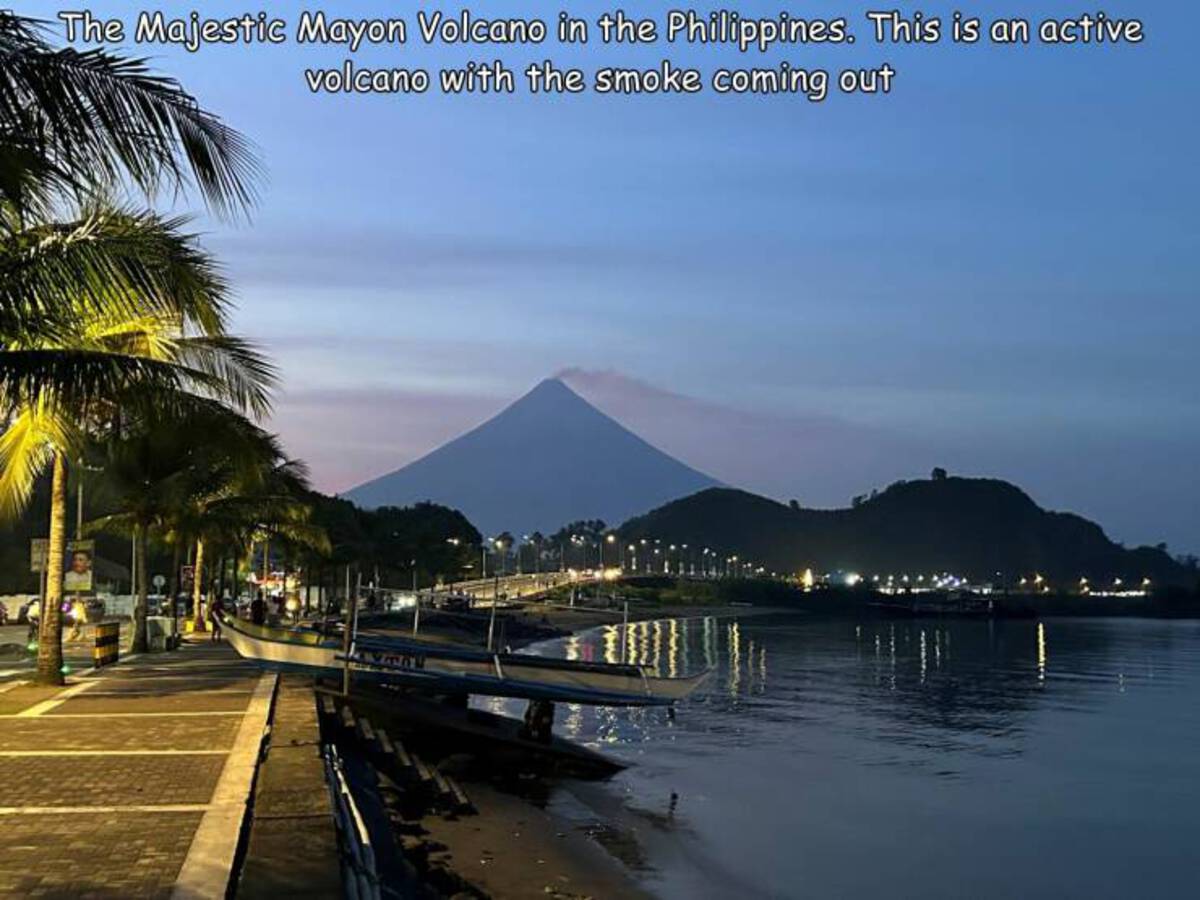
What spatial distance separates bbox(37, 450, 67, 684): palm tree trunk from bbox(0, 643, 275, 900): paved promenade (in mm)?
465

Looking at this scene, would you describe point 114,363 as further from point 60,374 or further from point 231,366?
point 231,366

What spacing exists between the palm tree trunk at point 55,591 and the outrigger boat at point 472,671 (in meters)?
5.56

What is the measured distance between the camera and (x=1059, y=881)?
21625 millimetres

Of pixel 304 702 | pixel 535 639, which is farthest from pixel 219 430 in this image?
pixel 535 639

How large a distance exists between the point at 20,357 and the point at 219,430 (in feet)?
23.0

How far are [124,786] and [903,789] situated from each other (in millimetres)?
21469

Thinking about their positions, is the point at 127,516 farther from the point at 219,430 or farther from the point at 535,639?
the point at 535,639

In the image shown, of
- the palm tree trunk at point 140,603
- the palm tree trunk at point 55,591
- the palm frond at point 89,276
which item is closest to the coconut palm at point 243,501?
the palm tree trunk at point 140,603

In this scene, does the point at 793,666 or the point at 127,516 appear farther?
the point at 793,666

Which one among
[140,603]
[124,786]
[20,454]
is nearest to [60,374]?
[124,786]

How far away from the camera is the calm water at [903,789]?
846 inches

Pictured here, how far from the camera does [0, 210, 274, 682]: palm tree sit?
13.6 meters

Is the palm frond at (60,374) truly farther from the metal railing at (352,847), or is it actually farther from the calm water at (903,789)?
the calm water at (903,789)

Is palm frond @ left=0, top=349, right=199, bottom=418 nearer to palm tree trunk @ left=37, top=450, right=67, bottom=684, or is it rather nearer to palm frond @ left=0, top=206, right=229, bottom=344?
palm frond @ left=0, top=206, right=229, bottom=344
